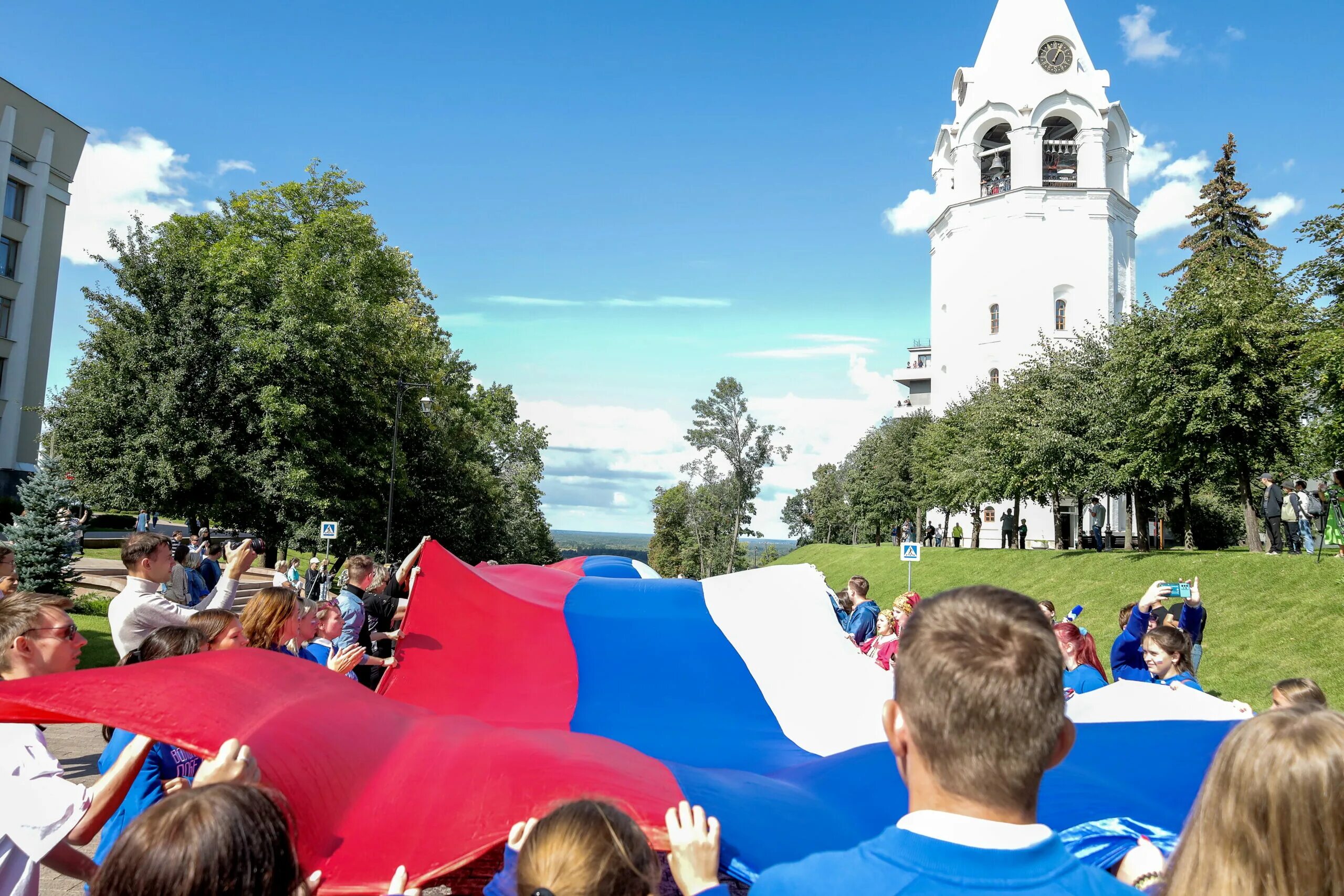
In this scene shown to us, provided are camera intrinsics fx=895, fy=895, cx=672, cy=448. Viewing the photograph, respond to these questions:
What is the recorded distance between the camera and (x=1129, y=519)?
37938mm

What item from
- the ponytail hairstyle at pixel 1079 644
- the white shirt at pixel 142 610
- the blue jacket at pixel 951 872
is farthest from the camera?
the ponytail hairstyle at pixel 1079 644

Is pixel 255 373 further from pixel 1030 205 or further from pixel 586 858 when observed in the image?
pixel 1030 205

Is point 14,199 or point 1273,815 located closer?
point 1273,815

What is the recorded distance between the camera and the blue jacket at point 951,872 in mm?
1587

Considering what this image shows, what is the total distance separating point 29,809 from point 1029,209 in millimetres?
55140

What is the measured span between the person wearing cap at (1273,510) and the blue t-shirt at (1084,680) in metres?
17.3

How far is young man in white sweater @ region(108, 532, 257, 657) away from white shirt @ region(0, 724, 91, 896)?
7.66 feet

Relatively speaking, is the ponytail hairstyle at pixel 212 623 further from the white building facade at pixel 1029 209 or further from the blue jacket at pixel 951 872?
the white building facade at pixel 1029 209

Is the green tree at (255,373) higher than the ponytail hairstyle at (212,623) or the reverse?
higher

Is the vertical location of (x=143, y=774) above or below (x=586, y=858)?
below

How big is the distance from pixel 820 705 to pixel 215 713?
404 centimetres

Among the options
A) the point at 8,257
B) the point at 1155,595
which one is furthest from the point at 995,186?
the point at 1155,595

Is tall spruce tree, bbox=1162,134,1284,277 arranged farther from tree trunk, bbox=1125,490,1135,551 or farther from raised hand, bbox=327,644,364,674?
raised hand, bbox=327,644,364,674

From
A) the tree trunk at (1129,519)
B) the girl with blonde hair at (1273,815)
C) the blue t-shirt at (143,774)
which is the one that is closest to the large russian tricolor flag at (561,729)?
the blue t-shirt at (143,774)
